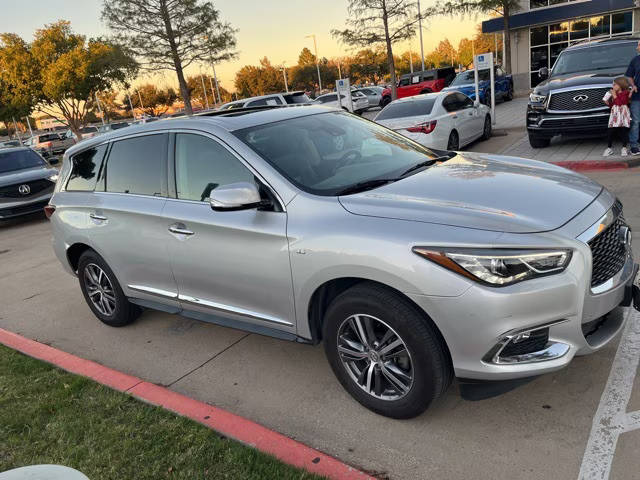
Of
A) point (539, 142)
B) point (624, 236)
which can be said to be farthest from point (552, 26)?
point (624, 236)

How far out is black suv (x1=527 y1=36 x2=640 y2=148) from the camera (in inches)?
367

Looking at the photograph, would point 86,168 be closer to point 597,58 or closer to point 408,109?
point 408,109

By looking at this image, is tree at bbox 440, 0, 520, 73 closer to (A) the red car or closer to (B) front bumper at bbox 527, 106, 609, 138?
(A) the red car

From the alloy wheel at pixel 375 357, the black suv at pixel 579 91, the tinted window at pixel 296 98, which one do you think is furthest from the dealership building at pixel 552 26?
the alloy wheel at pixel 375 357

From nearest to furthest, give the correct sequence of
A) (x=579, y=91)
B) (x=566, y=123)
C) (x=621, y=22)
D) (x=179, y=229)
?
(x=179, y=229), (x=579, y=91), (x=566, y=123), (x=621, y=22)

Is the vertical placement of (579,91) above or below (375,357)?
above

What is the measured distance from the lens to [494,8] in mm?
28047

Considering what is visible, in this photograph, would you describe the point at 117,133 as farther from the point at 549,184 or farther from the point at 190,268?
the point at 549,184

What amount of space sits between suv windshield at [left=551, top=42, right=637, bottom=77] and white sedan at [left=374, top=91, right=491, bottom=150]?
6.63ft

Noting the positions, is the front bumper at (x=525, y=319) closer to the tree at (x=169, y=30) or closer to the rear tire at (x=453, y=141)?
the rear tire at (x=453, y=141)

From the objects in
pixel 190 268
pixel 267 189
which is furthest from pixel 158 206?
pixel 267 189

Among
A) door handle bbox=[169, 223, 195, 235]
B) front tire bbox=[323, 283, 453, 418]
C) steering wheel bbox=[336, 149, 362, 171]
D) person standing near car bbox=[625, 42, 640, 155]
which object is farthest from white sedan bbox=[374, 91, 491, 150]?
front tire bbox=[323, 283, 453, 418]

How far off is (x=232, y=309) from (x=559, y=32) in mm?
31311

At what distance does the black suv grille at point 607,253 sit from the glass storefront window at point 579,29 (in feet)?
99.3
